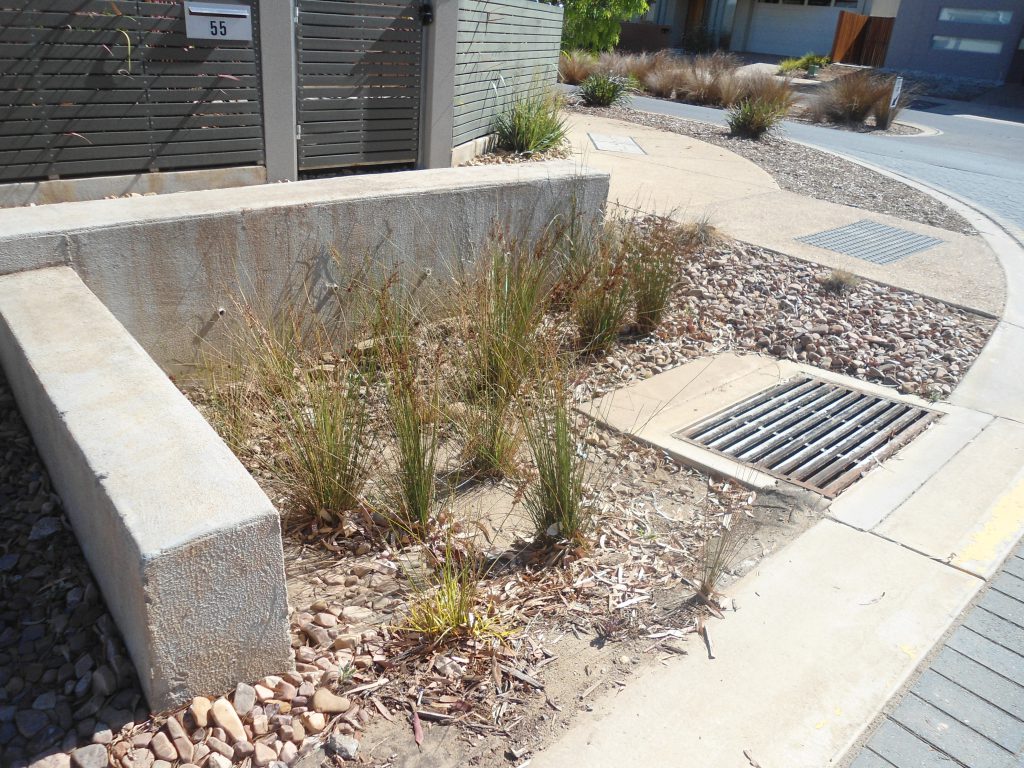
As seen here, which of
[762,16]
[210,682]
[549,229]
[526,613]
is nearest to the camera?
[210,682]

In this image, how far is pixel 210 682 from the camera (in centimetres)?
239

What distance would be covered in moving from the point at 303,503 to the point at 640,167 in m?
7.75

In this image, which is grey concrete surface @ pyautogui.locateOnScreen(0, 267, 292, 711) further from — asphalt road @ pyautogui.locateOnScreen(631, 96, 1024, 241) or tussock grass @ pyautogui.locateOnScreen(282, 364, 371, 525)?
asphalt road @ pyautogui.locateOnScreen(631, 96, 1024, 241)

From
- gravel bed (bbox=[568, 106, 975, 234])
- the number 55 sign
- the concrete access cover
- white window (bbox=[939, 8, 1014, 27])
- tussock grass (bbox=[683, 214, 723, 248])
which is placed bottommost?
gravel bed (bbox=[568, 106, 975, 234])

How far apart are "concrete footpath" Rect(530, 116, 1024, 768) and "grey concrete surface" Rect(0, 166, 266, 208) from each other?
5186 millimetres

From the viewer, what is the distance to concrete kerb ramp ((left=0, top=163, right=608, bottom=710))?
2264 millimetres

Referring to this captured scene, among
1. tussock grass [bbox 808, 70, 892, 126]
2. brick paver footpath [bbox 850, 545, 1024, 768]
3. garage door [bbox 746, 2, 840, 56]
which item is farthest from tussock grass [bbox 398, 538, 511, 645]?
garage door [bbox 746, 2, 840, 56]

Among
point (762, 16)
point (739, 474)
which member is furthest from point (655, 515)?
point (762, 16)

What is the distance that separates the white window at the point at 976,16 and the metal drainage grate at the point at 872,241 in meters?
24.1

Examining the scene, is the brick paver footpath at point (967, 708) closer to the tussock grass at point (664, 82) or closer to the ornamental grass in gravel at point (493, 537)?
the ornamental grass in gravel at point (493, 537)

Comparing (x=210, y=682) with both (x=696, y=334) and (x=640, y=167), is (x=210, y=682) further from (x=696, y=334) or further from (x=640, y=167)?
(x=640, y=167)

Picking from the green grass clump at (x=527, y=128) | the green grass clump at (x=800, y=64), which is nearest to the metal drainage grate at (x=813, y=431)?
the green grass clump at (x=527, y=128)

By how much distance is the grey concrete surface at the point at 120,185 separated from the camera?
5.74 metres

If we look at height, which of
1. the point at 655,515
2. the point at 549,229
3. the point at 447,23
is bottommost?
the point at 655,515
